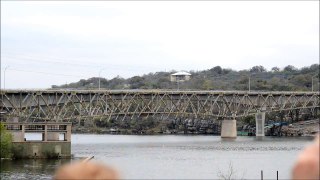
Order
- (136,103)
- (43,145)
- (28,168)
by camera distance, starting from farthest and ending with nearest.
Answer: (136,103) → (43,145) → (28,168)

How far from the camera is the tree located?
88.7 metres

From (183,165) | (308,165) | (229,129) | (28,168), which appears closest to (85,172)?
(308,165)

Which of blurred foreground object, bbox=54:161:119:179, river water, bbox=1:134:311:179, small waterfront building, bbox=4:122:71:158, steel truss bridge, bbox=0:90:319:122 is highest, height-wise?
steel truss bridge, bbox=0:90:319:122

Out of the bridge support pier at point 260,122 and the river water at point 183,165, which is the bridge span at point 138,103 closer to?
the bridge support pier at point 260,122

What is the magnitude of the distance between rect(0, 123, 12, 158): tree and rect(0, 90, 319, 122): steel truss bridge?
38.2m

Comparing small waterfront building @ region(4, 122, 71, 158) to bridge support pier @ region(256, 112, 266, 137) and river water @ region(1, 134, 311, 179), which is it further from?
bridge support pier @ region(256, 112, 266, 137)

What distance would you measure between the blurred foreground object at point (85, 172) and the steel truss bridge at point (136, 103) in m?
128

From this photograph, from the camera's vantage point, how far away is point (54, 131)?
101 m

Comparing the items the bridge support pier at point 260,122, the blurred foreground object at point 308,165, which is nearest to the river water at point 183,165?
the blurred foreground object at point 308,165

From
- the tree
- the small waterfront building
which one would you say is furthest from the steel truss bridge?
the tree

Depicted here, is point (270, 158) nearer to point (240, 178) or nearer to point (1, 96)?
point (240, 178)

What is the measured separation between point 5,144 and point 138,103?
229 ft

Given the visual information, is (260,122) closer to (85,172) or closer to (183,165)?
(183,165)

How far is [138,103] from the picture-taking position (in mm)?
158000
